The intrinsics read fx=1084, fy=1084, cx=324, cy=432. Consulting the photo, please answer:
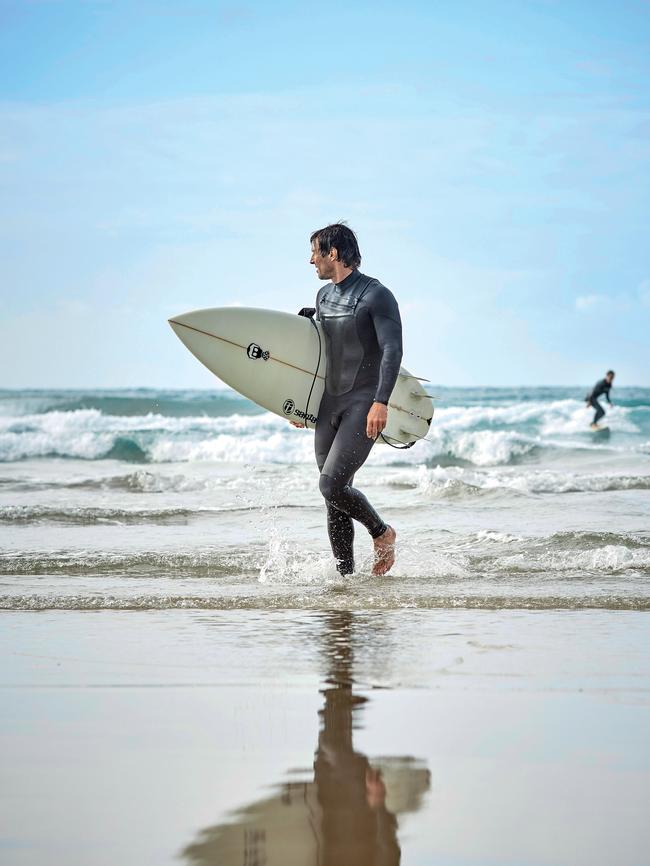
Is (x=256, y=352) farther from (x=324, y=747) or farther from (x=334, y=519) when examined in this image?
(x=324, y=747)

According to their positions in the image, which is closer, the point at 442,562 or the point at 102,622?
the point at 102,622

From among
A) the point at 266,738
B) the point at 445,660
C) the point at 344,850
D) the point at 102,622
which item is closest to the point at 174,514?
the point at 102,622

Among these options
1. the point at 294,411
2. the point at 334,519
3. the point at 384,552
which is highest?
the point at 294,411

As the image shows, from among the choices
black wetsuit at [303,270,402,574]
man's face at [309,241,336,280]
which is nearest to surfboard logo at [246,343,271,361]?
black wetsuit at [303,270,402,574]

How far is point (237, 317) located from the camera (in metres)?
6.37

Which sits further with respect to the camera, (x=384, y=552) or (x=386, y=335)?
(x=384, y=552)

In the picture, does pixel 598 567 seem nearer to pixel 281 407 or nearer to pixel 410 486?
pixel 281 407

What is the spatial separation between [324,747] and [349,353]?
3027 mm

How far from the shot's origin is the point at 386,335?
5309 mm

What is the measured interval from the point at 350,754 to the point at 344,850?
0.54 metres

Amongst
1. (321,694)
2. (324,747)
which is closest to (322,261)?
(321,694)

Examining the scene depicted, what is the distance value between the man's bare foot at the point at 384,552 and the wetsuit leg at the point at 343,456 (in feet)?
0.16

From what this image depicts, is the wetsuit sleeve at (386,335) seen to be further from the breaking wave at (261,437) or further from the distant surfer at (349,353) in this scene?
the breaking wave at (261,437)

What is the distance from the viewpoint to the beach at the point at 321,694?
2.16 metres
